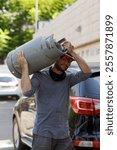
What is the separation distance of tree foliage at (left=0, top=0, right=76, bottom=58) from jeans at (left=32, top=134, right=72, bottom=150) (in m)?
40.7

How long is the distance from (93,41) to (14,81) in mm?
4816

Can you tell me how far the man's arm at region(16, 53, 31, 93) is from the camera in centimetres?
412

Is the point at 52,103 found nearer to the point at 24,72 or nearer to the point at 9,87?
the point at 24,72

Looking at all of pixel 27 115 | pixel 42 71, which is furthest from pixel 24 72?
pixel 27 115

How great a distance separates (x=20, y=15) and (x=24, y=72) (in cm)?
4304

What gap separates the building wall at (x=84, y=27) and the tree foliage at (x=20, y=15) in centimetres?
1865

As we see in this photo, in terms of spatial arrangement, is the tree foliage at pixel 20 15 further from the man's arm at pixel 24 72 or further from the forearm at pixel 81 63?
the man's arm at pixel 24 72

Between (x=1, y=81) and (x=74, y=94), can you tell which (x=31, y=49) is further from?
(x=1, y=81)

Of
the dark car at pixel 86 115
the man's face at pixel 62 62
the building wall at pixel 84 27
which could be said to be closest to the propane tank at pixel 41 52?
the man's face at pixel 62 62

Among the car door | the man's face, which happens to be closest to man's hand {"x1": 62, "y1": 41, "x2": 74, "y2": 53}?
the man's face

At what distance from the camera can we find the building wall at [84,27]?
1935 cm

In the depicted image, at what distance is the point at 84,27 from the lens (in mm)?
21609

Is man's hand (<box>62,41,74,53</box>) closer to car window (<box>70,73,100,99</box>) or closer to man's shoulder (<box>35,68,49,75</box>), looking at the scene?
man's shoulder (<box>35,68,49,75</box>)

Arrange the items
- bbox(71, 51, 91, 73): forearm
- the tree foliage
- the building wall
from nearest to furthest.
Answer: bbox(71, 51, 91, 73): forearm < the building wall < the tree foliage
